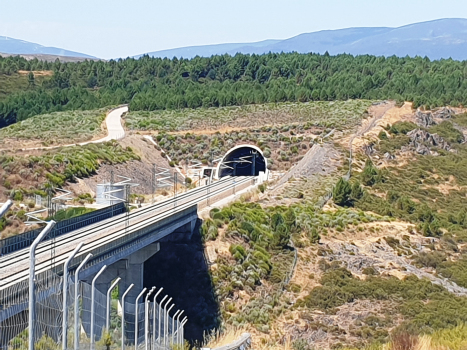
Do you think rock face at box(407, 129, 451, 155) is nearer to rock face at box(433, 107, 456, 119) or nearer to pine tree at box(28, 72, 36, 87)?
rock face at box(433, 107, 456, 119)

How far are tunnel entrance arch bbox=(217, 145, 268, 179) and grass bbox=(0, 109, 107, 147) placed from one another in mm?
10726

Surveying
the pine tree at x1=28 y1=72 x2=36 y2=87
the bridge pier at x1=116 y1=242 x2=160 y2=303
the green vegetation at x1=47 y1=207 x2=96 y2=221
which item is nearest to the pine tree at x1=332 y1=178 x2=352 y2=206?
the green vegetation at x1=47 y1=207 x2=96 y2=221

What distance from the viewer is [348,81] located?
101688mm

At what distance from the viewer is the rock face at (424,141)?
7625 cm

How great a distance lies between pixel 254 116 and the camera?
8644 cm

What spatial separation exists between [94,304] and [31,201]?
29.6 metres

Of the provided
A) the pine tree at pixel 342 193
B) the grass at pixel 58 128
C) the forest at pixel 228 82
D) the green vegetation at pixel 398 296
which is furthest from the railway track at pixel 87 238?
the forest at pixel 228 82

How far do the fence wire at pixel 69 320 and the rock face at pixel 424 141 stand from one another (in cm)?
5529

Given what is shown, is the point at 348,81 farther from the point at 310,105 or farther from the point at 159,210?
the point at 159,210

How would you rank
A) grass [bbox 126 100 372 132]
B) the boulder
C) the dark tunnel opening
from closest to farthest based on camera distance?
the dark tunnel opening < the boulder < grass [bbox 126 100 372 132]

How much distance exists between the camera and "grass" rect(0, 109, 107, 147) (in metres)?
76.6

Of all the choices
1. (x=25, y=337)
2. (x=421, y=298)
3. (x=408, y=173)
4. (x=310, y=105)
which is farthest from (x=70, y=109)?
(x=25, y=337)

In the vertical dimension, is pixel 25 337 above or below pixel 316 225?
above

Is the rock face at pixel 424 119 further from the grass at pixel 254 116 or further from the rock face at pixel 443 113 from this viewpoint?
the grass at pixel 254 116
